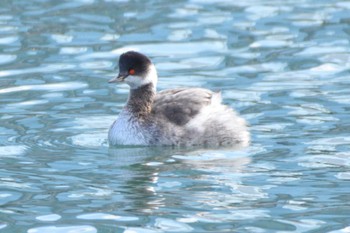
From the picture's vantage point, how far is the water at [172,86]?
1042 centimetres

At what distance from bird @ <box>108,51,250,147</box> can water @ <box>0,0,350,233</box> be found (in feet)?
0.66

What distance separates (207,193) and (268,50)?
682 cm

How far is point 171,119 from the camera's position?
13414 mm

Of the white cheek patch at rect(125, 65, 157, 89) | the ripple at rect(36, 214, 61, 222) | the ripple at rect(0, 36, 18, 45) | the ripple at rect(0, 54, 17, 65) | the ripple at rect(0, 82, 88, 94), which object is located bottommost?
the ripple at rect(36, 214, 61, 222)

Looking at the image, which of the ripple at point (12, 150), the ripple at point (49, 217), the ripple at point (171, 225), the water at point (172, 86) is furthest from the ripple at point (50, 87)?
the ripple at point (171, 225)

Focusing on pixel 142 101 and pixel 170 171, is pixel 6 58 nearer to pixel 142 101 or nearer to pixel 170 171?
pixel 142 101

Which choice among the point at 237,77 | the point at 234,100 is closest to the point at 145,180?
the point at 234,100

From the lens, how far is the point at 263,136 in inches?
526

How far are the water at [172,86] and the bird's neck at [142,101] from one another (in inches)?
19.6

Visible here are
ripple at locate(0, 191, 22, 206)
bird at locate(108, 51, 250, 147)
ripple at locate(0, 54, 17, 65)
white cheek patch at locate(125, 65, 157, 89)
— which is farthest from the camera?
ripple at locate(0, 54, 17, 65)

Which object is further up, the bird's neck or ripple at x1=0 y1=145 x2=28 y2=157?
the bird's neck

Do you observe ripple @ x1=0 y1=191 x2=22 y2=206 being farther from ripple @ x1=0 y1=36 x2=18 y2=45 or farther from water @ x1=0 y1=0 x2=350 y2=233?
ripple @ x1=0 y1=36 x2=18 y2=45

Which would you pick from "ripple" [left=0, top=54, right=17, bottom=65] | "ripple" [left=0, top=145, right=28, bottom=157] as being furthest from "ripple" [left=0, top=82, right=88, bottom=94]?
"ripple" [left=0, top=145, right=28, bottom=157]

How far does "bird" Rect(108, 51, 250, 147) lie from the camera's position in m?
13.3
